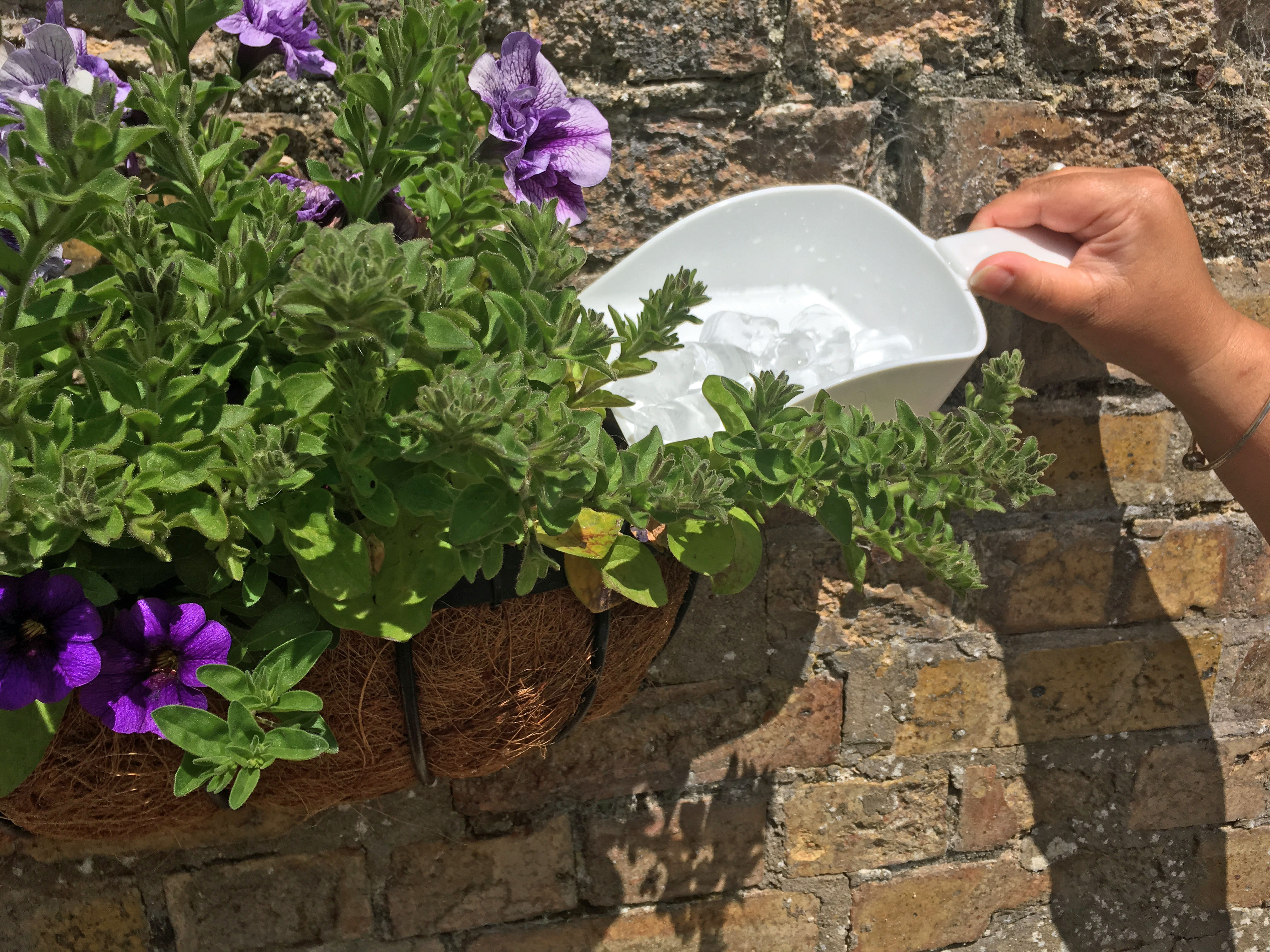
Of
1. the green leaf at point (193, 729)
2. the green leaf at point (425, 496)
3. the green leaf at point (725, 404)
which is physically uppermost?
the green leaf at point (725, 404)

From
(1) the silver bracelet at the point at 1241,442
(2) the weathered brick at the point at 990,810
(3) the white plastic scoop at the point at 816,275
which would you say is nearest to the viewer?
(3) the white plastic scoop at the point at 816,275

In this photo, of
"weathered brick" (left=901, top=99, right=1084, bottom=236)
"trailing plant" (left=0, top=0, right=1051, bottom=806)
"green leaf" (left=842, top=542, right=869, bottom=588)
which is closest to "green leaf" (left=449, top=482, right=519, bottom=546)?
"trailing plant" (left=0, top=0, right=1051, bottom=806)

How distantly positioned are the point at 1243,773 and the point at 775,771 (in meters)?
0.59

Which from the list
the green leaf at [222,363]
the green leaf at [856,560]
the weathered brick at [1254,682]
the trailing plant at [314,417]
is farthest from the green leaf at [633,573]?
the weathered brick at [1254,682]

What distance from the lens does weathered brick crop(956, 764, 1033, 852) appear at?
3.35 feet

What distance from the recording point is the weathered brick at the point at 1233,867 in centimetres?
111

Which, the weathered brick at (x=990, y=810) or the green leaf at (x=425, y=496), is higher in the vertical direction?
the green leaf at (x=425, y=496)

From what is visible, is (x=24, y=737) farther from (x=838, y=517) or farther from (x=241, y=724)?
(x=838, y=517)

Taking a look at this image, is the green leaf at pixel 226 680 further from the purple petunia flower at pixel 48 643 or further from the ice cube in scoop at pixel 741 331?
the ice cube in scoop at pixel 741 331

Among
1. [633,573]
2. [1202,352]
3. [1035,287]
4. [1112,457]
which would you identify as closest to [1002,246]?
[1035,287]

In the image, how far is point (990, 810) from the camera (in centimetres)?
103

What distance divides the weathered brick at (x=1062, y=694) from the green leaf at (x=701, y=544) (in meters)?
0.55

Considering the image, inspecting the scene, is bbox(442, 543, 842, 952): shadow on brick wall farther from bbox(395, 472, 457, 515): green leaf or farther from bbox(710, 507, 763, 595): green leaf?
bbox(395, 472, 457, 515): green leaf

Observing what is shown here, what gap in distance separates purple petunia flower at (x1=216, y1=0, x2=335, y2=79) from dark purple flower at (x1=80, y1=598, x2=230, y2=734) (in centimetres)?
32
